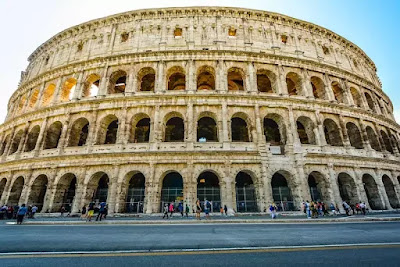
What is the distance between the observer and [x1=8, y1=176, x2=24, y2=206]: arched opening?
17.8 meters

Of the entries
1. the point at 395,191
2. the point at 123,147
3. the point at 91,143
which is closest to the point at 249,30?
the point at 123,147

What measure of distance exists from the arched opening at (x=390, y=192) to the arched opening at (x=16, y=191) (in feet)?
114

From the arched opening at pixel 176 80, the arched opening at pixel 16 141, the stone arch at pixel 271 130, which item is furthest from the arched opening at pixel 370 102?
the arched opening at pixel 16 141

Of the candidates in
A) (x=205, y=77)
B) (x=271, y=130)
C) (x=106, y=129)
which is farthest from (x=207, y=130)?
(x=106, y=129)

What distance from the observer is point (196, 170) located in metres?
15.3

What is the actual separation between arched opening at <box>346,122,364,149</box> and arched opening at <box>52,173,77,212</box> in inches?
1071

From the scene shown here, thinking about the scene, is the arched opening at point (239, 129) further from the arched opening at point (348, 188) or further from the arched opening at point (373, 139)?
the arched opening at point (373, 139)

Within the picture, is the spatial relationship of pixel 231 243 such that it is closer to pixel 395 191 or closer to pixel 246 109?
pixel 246 109

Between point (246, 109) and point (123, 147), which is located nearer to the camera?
point (123, 147)

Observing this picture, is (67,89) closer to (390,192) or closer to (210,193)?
(210,193)

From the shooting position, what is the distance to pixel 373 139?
20312 mm

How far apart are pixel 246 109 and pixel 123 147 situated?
36.5 ft

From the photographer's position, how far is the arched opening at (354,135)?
63.2 ft

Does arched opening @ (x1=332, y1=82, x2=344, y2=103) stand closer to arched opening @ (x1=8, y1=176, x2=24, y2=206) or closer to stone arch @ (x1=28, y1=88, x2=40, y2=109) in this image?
arched opening @ (x1=8, y1=176, x2=24, y2=206)
